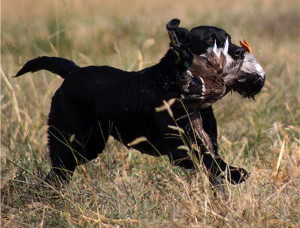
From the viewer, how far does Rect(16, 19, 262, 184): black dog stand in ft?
10.1

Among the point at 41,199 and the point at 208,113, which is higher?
the point at 208,113

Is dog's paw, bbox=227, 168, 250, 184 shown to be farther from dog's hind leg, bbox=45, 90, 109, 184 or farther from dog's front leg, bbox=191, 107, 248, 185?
dog's hind leg, bbox=45, 90, 109, 184

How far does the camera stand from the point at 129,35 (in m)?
8.79

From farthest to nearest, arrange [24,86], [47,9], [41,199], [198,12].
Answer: [47,9]
[198,12]
[24,86]
[41,199]

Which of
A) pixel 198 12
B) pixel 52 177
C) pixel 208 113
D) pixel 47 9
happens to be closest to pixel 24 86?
pixel 52 177

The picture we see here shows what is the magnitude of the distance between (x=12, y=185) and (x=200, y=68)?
1485mm

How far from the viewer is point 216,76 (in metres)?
2.93

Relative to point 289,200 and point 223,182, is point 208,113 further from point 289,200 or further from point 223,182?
point 289,200

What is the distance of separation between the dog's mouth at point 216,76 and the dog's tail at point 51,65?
112cm

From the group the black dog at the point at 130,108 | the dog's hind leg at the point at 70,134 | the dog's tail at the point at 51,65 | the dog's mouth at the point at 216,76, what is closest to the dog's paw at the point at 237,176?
the black dog at the point at 130,108

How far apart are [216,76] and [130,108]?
2.16 feet

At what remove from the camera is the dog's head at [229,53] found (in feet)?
9.73

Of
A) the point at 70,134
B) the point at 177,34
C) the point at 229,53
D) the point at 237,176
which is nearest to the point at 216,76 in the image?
the point at 229,53

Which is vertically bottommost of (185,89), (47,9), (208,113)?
(47,9)
